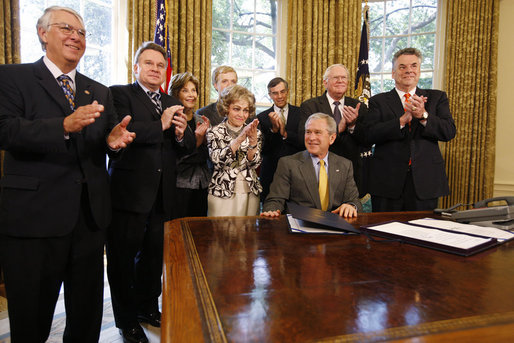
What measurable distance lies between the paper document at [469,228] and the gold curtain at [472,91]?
400cm

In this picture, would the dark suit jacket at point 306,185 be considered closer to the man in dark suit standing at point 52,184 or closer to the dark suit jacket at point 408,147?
the dark suit jacket at point 408,147

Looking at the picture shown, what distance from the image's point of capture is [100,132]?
1624 mm

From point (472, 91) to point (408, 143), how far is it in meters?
3.32

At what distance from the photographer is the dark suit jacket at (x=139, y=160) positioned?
1.92 m

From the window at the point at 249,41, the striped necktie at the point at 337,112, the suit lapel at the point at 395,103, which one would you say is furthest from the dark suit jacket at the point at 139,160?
the window at the point at 249,41

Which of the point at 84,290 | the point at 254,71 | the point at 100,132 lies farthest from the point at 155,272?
the point at 254,71

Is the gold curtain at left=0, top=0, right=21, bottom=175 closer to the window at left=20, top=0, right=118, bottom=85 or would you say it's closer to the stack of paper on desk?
the window at left=20, top=0, right=118, bottom=85

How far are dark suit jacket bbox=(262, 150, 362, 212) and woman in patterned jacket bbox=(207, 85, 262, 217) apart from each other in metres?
0.30

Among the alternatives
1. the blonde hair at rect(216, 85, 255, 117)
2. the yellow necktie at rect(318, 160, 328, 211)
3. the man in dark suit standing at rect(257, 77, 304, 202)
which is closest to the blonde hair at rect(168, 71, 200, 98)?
the blonde hair at rect(216, 85, 255, 117)

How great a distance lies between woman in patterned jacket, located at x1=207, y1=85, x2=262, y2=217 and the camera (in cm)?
230

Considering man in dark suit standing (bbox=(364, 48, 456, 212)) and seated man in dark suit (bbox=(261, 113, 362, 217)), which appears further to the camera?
man in dark suit standing (bbox=(364, 48, 456, 212))

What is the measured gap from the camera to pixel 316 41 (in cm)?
508

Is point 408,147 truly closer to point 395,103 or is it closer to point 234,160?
point 395,103

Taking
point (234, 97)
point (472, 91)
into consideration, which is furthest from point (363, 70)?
point (234, 97)
